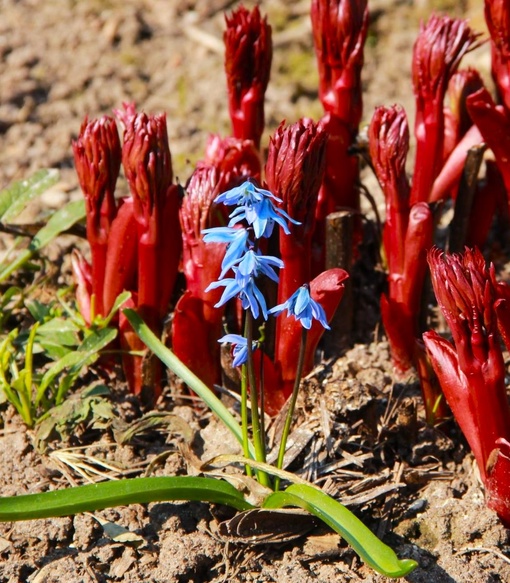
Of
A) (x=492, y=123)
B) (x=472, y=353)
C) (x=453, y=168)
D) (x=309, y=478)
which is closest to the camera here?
(x=472, y=353)

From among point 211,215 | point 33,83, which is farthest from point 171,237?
point 33,83

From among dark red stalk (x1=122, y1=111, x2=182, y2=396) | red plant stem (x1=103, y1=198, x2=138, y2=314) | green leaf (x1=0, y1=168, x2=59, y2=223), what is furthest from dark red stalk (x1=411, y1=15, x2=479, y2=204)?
green leaf (x1=0, y1=168, x2=59, y2=223)

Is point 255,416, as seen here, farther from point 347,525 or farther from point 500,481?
point 500,481

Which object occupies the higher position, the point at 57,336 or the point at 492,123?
the point at 492,123

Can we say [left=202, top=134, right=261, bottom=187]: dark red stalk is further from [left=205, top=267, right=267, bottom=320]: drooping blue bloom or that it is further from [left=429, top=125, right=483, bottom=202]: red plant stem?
[left=205, top=267, right=267, bottom=320]: drooping blue bloom

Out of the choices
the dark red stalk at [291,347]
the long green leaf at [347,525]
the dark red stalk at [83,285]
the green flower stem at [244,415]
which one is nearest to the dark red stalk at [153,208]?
the dark red stalk at [83,285]

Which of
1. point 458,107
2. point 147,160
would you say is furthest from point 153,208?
point 458,107

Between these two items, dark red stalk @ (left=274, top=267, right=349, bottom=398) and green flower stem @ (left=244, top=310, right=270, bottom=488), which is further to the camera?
dark red stalk @ (left=274, top=267, right=349, bottom=398)
